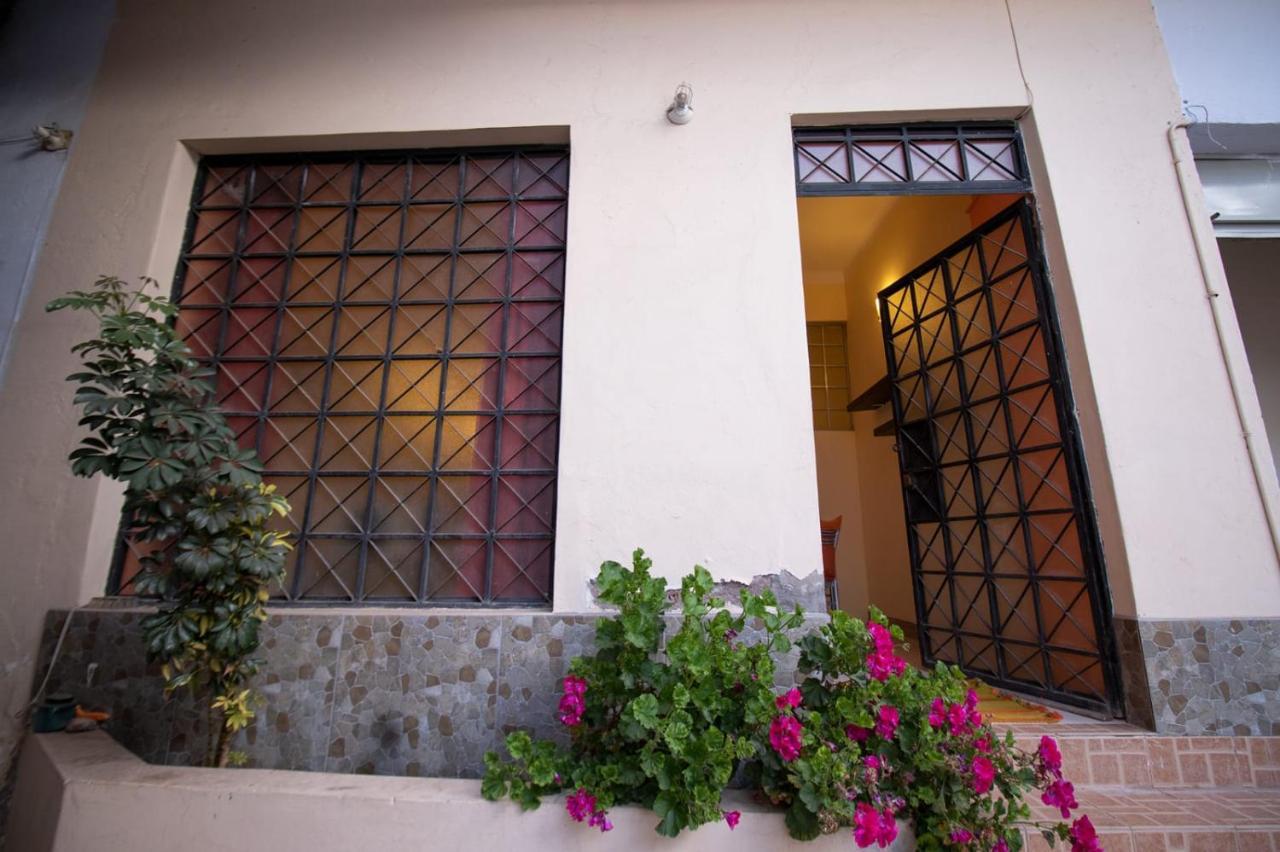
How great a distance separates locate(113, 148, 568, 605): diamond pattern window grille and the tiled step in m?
2.69

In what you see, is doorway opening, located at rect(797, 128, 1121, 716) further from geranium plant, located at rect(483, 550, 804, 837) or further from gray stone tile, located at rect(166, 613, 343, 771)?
gray stone tile, located at rect(166, 613, 343, 771)

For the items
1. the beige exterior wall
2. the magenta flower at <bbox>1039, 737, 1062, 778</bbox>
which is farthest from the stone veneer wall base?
the magenta flower at <bbox>1039, 737, 1062, 778</bbox>

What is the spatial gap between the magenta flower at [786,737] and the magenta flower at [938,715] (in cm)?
48

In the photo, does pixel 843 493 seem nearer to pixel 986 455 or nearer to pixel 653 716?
pixel 986 455

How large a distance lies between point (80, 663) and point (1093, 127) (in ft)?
21.2

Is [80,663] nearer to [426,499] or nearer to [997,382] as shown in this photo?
[426,499]

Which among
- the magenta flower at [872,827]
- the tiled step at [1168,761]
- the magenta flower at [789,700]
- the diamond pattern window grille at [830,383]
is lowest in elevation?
the tiled step at [1168,761]

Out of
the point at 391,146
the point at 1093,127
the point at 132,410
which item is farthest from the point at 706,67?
the point at 132,410

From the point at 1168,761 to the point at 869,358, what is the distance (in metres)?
4.57

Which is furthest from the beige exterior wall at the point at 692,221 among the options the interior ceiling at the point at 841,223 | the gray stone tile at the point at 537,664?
the interior ceiling at the point at 841,223

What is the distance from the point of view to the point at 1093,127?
336 cm

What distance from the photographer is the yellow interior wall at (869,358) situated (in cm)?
574

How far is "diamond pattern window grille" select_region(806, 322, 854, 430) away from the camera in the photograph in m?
7.20

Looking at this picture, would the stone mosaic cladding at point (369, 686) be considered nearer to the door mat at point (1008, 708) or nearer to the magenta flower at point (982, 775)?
the magenta flower at point (982, 775)
